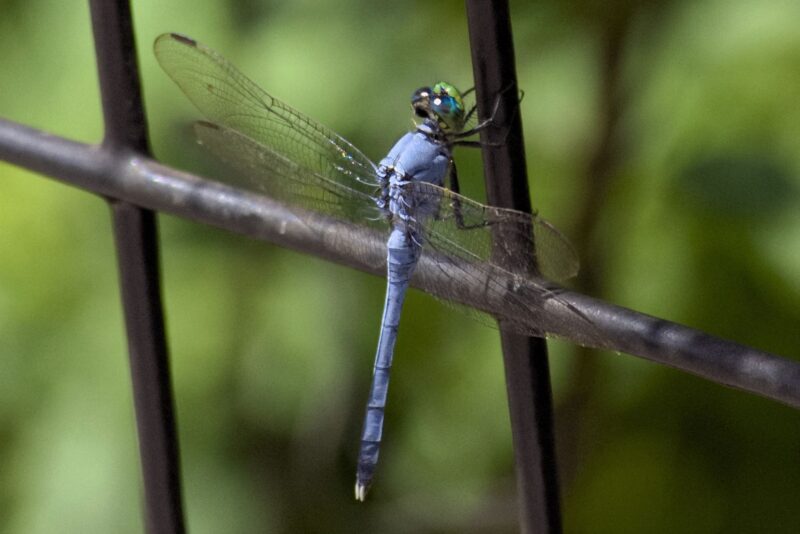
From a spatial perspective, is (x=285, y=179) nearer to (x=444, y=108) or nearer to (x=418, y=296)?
(x=444, y=108)

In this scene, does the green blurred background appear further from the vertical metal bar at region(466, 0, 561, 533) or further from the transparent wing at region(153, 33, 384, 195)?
the vertical metal bar at region(466, 0, 561, 533)

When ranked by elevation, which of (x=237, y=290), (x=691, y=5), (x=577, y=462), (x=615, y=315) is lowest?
(x=615, y=315)

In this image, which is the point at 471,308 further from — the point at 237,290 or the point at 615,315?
the point at 237,290

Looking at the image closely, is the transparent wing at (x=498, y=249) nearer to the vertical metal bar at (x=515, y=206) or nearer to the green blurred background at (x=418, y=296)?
the vertical metal bar at (x=515, y=206)

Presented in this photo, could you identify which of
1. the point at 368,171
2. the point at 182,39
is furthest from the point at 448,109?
the point at 182,39

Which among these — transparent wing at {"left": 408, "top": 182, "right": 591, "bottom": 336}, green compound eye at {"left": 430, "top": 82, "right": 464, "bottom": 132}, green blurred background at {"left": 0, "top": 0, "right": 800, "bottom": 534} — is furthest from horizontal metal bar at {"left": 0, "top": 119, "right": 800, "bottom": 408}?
green blurred background at {"left": 0, "top": 0, "right": 800, "bottom": 534}

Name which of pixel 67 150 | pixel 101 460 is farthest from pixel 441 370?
pixel 67 150
